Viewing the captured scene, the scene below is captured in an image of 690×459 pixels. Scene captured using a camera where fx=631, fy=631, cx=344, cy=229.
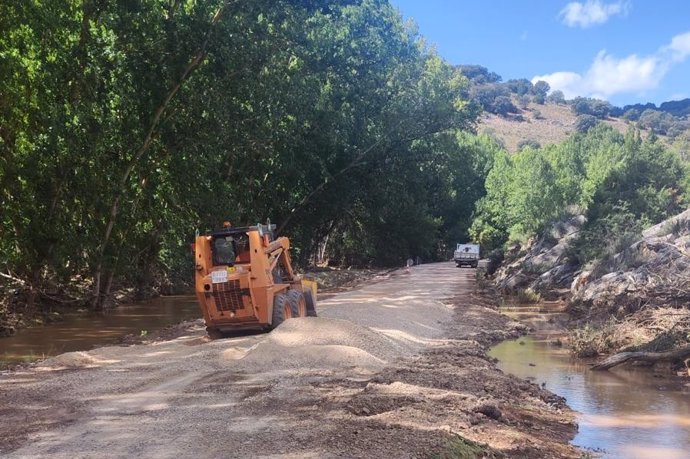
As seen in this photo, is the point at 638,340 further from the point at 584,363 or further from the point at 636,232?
the point at 636,232

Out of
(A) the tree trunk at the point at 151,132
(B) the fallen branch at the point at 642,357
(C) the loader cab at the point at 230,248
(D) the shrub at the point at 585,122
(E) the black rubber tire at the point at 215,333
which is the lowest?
(B) the fallen branch at the point at 642,357

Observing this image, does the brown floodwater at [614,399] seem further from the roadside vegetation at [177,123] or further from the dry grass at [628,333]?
the roadside vegetation at [177,123]

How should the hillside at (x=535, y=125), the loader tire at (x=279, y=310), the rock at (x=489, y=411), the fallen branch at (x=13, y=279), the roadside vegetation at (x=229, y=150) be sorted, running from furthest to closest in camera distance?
the hillside at (x=535, y=125)
the fallen branch at (x=13, y=279)
the roadside vegetation at (x=229, y=150)
the loader tire at (x=279, y=310)
the rock at (x=489, y=411)

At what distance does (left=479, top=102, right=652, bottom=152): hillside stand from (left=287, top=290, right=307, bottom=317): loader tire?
402ft

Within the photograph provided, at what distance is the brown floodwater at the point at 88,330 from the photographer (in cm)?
1599

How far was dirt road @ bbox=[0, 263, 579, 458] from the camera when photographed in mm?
6562

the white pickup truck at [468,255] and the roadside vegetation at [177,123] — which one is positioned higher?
the roadside vegetation at [177,123]

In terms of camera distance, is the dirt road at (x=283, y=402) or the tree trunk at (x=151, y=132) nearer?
the dirt road at (x=283, y=402)

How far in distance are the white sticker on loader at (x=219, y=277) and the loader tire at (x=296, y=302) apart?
82.6 inches

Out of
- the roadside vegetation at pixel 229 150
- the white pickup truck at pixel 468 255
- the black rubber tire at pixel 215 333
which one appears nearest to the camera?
the black rubber tire at pixel 215 333

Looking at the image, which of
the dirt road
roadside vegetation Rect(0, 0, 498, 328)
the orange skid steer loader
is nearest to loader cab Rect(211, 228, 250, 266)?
the orange skid steer loader

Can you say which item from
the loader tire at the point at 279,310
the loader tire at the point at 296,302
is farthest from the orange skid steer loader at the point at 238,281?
the loader tire at the point at 296,302

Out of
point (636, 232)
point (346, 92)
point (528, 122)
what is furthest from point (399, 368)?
point (528, 122)

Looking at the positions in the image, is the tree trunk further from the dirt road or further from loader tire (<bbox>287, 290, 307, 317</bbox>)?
loader tire (<bbox>287, 290, 307, 317</bbox>)
